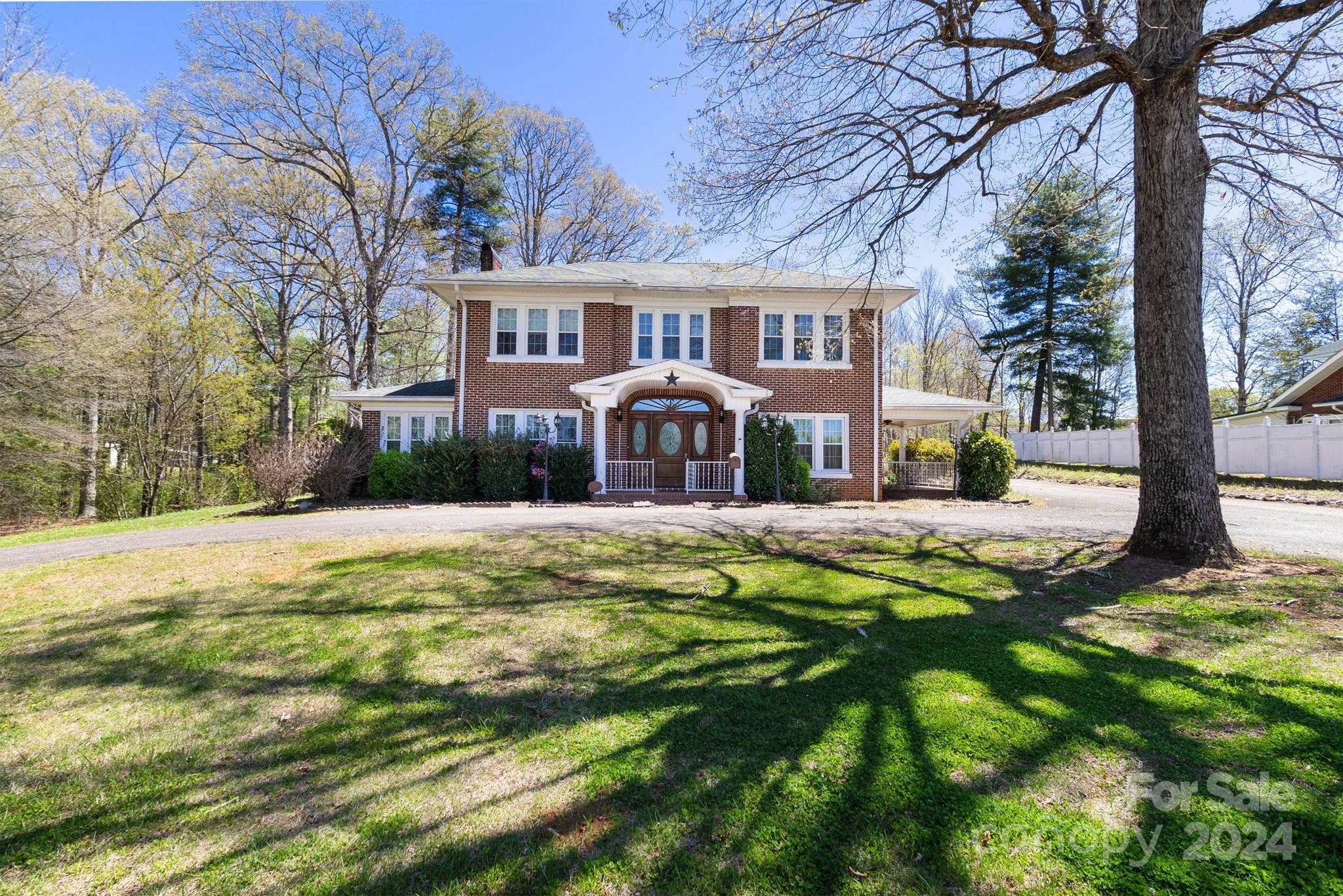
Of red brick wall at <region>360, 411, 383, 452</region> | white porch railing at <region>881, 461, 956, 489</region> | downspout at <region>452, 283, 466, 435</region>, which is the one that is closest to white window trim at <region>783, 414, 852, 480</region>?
white porch railing at <region>881, 461, 956, 489</region>

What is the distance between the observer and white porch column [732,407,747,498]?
1346 centimetres

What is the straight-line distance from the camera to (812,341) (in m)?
15.4

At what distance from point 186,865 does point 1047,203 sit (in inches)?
515

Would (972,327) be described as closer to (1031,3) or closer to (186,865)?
(1031,3)

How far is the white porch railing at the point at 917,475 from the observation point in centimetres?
1858

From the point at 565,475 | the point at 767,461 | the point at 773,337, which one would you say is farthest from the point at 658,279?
the point at 565,475

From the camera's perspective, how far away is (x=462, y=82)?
21641 millimetres

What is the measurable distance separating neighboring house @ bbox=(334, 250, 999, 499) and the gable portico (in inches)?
1.7

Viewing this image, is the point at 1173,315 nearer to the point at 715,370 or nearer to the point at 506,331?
the point at 715,370

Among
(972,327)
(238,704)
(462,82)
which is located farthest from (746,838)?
(972,327)

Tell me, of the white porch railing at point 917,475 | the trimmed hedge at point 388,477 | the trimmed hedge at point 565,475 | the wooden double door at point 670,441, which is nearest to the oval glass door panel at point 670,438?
the wooden double door at point 670,441

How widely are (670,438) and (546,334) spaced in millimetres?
4541

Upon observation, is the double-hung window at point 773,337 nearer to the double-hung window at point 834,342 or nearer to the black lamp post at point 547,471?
the double-hung window at point 834,342

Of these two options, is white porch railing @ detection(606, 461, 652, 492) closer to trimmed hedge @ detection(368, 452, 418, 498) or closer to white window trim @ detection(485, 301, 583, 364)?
white window trim @ detection(485, 301, 583, 364)
